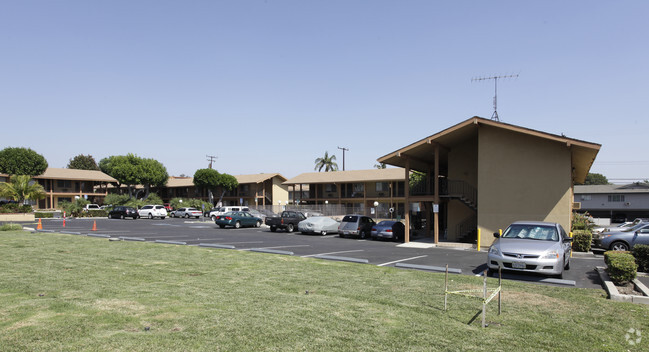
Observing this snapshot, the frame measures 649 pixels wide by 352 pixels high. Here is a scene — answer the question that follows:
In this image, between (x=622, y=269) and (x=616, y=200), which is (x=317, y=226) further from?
(x=616, y=200)

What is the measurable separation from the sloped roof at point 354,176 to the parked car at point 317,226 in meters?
22.0

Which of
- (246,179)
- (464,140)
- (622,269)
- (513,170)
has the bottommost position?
(622,269)

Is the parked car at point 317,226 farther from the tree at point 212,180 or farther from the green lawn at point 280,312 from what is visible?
the tree at point 212,180

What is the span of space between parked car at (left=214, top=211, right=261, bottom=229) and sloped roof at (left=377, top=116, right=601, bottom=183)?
49.8ft

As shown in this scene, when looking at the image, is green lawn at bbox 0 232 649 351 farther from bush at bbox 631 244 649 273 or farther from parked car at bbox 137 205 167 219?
parked car at bbox 137 205 167 219

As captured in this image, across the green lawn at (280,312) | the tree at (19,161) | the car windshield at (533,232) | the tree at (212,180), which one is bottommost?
the green lawn at (280,312)

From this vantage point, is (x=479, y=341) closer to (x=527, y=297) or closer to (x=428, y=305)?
(x=428, y=305)

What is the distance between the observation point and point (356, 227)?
25.2 meters

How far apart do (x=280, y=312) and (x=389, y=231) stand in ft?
59.0

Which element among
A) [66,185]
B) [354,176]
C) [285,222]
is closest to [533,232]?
[285,222]

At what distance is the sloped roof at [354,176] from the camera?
50500 mm

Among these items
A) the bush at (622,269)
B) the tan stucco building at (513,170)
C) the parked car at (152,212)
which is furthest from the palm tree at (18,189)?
the bush at (622,269)

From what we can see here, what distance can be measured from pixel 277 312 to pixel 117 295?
3082 mm

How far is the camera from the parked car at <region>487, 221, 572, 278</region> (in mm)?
10586
